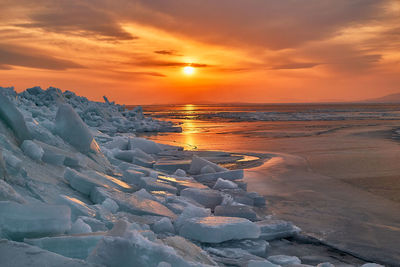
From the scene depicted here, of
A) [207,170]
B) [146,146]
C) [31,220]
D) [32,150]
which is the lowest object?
[207,170]

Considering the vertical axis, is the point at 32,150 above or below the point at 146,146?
above

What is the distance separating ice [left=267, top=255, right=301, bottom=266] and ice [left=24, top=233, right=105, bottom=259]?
124 centimetres

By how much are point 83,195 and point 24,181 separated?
576 millimetres

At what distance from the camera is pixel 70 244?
1538 millimetres

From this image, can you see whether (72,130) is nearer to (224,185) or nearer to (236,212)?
(224,185)

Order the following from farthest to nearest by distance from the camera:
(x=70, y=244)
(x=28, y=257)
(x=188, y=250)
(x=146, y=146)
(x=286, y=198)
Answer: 1. (x=146, y=146)
2. (x=286, y=198)
3. (x=188, y=250)
4. (x=70, y=244)
5. (x=28, y=257)

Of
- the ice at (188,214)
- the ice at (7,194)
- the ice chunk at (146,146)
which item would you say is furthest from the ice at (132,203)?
the ice chunk at (146,146)

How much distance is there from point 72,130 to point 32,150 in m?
1.10

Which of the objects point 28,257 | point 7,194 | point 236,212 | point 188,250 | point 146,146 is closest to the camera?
point 28,257

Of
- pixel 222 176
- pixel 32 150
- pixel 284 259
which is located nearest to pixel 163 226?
pixel 284 259

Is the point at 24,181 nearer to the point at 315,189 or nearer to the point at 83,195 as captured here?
the point at 83,195

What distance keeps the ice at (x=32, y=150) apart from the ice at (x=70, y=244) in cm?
158

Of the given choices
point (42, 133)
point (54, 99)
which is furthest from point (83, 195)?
point (54, 99)

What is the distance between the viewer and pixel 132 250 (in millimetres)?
1425
